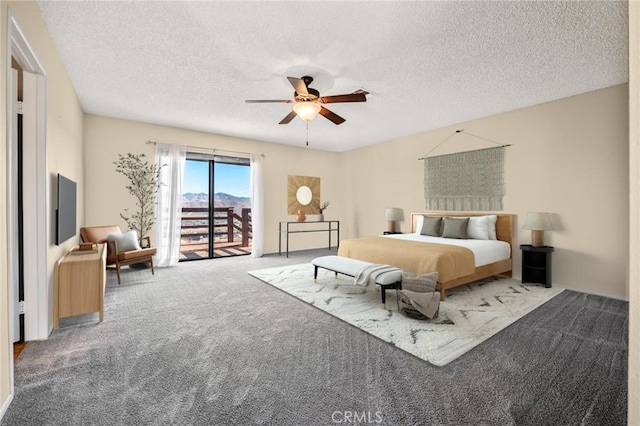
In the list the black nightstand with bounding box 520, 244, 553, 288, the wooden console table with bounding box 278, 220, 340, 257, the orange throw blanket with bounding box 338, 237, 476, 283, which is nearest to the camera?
the orange throw blanket with bounding box 338, 237, 476, 283

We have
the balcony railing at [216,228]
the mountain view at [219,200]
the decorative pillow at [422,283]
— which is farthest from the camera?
the balcony railing at [216,228]

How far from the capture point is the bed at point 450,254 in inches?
131

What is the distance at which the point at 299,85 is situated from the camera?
2787 mm

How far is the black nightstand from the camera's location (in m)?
3.88

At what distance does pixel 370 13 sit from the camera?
7.36ft

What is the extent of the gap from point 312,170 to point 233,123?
2699 millimetres

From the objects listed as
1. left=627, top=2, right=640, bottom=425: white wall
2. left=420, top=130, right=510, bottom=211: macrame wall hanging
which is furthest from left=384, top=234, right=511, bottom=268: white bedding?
left=627, top=2, right=640, bottom=425: white wall

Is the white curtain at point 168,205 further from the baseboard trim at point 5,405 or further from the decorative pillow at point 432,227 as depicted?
the decorative pillow at point 432,227

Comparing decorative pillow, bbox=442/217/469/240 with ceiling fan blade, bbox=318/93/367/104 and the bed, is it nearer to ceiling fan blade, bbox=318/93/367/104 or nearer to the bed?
the bed

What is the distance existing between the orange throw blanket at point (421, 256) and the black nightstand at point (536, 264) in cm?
103

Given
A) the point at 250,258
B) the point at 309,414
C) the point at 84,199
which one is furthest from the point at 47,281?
the point at 250,258

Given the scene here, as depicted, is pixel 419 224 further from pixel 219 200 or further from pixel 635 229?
pixel 635 229

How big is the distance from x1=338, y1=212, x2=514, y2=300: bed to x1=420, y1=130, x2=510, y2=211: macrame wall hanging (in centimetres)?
25

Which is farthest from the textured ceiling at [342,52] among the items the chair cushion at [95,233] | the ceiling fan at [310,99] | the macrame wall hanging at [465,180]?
the chair cushion at [95,233]
